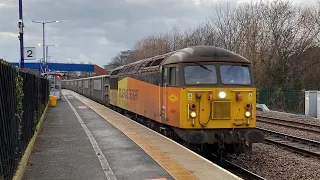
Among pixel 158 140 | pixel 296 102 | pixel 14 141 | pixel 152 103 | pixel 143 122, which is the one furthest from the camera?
pixel 296 102

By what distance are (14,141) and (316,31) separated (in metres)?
41.8

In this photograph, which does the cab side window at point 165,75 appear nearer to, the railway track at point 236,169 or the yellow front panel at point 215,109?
the yellow front panel at point 215,109

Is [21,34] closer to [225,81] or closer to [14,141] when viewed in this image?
[225,81]

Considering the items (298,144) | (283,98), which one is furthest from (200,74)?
(283,98)

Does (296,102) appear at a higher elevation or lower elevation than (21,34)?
lower

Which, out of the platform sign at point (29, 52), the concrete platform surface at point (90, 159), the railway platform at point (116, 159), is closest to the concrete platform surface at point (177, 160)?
the railway platform at point (116, 159)

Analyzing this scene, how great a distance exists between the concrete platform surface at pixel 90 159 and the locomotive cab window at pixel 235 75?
3203 millimetres

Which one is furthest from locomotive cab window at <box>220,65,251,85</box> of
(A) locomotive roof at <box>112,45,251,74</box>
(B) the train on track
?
(A) locomotive roof at <box>112,45,251,74</box>

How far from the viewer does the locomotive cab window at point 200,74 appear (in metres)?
11.3

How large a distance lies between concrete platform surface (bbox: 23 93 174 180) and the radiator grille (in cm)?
237

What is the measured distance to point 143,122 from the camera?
17.4 m

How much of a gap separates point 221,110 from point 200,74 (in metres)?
1.18

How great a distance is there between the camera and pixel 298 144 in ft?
49.4

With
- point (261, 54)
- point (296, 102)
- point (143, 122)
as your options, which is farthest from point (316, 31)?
point (143, 122)
